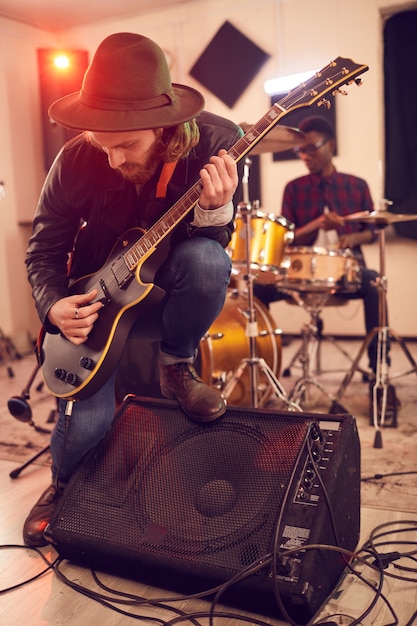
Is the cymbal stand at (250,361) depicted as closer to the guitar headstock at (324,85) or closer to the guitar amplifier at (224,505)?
the guitar headstock at (324,85)

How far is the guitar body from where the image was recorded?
150 cm

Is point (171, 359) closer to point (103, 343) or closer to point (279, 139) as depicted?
point (103, 343)

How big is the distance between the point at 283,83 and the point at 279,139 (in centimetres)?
242

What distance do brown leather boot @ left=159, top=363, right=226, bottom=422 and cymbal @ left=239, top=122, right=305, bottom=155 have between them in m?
1.05

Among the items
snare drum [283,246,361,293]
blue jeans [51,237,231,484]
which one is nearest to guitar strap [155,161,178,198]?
blue jeans [51,237,231,484]

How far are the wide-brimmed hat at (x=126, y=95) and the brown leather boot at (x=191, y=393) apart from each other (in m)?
0.65

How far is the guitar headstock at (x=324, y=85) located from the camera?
5.27 feet

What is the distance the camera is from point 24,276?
4855 millimetres

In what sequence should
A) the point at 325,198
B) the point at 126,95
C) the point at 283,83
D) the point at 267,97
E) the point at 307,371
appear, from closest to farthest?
the point at 126,95 → the point at 307,371 → the point at 325,198 → the point at 283,83 → the point at 267,97

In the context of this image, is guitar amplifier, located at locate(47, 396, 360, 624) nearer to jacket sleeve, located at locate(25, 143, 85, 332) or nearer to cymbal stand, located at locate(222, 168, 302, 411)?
jacket sleeve, located at locate(25, 143, 85, 332)

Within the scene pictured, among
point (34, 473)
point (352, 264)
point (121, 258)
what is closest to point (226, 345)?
point (352, 264)

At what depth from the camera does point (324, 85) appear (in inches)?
63.7

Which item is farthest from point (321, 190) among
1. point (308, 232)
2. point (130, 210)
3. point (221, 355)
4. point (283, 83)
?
point (130, 210)

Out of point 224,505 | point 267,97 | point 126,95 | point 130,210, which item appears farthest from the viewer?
point 267,97
